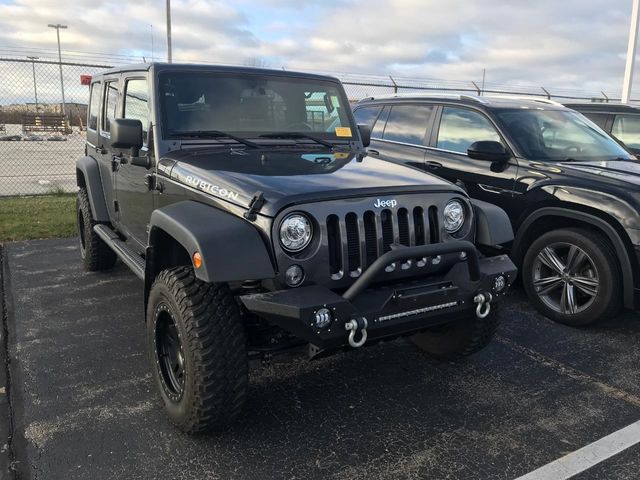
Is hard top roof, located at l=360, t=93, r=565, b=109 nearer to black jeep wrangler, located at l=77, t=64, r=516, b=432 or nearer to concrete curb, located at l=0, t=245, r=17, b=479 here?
black jeep wrangler, located at l=77, t=64, r=516, b=432

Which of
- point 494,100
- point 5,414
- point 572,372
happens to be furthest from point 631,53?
point 5,414

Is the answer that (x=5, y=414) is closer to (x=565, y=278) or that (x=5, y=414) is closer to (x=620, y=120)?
(x=565, y=278)

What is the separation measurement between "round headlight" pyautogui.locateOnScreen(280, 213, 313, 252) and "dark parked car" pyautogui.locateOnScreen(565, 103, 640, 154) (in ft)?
19.9

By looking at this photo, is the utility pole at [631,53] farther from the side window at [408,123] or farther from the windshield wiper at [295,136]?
the windshield wiper at [295,136]

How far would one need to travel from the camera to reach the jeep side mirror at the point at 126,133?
11.4 ft

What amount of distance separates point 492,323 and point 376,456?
1217 millimetres

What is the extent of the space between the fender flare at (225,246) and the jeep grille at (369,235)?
365 millimetres

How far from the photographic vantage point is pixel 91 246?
18.0ft

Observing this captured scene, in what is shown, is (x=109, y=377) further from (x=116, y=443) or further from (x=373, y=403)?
(x=373, y=403)

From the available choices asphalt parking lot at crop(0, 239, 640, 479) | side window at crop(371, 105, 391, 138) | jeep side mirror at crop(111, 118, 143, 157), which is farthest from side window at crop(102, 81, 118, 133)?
side window at crop(371, 105, 391, 138)

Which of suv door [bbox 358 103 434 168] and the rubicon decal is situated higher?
suv door [bbox 358 103 434 168]

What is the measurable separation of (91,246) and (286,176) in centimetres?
332

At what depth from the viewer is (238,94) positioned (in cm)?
385

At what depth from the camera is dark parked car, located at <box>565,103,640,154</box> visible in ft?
24.1
